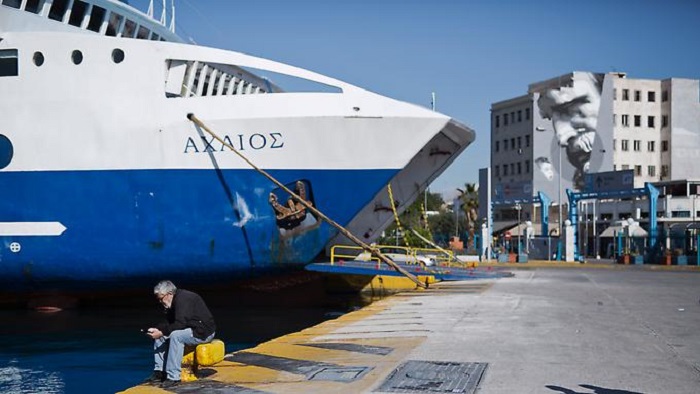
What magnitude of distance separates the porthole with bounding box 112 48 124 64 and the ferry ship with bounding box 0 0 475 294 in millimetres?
35

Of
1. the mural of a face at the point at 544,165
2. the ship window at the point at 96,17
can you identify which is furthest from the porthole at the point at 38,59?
the mural of a face at the point at 544,165

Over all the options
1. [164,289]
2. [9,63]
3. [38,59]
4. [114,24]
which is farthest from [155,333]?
[114,24]

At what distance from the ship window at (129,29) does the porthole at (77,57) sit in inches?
134

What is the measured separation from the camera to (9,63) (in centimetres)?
2030

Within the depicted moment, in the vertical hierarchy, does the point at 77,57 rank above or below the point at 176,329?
above

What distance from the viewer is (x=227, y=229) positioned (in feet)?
66.3

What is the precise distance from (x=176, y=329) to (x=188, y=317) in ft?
0.61

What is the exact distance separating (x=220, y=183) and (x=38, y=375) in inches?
275

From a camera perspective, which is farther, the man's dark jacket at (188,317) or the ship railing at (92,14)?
the ship railing at (92,14)

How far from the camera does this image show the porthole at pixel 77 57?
19969 millimetres

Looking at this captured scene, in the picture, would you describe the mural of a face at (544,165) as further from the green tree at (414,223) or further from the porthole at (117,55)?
the porthole at (117,55)

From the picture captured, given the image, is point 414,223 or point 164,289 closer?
point 164,289

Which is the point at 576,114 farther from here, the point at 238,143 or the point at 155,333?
the point at 155,333

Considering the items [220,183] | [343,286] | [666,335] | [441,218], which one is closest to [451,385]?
[666,335]
